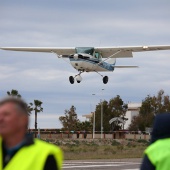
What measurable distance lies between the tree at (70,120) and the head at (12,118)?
320 feet

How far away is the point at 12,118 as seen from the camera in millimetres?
4305

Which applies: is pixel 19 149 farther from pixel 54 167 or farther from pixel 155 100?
pixel 155 100

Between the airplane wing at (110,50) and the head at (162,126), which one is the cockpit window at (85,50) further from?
the head at (162,126)

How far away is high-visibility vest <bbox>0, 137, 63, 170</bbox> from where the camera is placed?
4.18 meters

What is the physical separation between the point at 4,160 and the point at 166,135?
54.6 inches

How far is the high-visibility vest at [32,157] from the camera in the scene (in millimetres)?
4180

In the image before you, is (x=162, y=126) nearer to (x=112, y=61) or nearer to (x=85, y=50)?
(x=85, y=50)

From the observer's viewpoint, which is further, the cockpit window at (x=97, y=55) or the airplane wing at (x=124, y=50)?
the airplane wing at (x=124, y=50)

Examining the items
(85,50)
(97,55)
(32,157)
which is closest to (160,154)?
(32,157)

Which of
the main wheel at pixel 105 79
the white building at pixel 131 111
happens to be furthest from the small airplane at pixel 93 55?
the white building at pixel 131 111

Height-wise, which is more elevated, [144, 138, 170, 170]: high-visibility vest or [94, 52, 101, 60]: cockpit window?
[94, 52, 101, 60]: cockpit window

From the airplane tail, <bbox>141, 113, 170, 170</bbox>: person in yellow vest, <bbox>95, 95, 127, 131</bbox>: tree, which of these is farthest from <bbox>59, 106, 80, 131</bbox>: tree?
<bbox>141, 113, 170, 170</bbox>: person in yellow vest

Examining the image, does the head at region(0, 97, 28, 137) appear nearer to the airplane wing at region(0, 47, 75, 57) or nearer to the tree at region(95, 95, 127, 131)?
the airplane wing at region(0, 47, 75, 57)

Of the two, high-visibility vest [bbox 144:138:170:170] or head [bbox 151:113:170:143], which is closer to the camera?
high-visibility vest [bbox 144:138:170:170]
